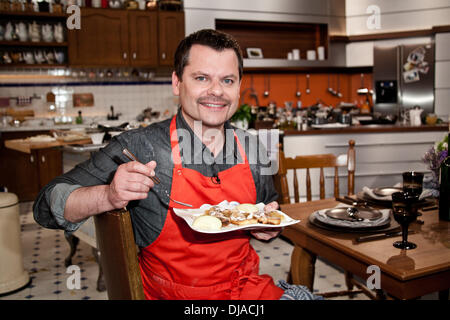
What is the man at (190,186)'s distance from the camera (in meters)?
1.26

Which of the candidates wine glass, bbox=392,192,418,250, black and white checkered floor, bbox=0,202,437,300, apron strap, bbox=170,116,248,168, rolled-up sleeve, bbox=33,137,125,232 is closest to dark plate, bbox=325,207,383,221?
wine glass, bbox=392,192,418,250

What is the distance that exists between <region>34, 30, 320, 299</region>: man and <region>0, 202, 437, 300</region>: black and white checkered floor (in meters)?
1.64

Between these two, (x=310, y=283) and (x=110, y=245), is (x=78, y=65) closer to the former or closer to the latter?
(x=310, y=283)

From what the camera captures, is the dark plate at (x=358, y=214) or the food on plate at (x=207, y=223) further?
the dark plate at (x=358, y=214)

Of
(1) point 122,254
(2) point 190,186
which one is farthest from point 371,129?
(1) point 122,254

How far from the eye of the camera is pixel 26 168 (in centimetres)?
568

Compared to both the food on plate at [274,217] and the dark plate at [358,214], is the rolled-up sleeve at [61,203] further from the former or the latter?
the dark plate at [358,214]

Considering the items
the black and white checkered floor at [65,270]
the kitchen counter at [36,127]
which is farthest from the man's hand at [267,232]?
the kitchen counter at [36,127]

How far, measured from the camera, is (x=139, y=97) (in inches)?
264

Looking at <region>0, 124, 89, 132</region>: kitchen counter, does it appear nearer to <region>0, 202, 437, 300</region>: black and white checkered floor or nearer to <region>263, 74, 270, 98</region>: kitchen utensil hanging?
<region>0, 202, 437, 300</region>: black and white checkered floor

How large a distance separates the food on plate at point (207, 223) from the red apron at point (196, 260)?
167mm

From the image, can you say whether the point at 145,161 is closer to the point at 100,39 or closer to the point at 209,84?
the point at 209,84

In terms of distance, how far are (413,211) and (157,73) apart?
586 centimetres

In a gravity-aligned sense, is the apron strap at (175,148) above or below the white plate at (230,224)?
above
